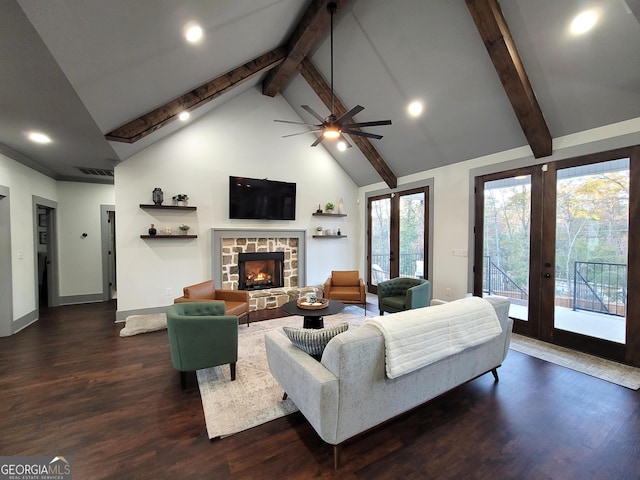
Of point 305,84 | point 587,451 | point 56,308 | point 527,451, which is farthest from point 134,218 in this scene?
point 587,451

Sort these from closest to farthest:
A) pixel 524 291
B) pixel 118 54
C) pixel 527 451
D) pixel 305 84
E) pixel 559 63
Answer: pixel 527 451 < pixel 118 54 < pixel 559 63 < pixel 524 291 < pixel 305 84

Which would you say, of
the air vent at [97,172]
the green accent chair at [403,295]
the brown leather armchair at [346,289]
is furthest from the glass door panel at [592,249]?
the air vent at [97,172]

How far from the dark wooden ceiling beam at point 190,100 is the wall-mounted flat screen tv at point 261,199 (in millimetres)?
1587

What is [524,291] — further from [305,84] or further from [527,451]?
[305,84]

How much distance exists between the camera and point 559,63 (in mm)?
3074

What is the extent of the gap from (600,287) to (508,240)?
1177 millimetres

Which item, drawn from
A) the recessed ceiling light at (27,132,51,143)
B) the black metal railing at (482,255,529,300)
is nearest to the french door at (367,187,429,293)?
the black metal railing at (482,255,529,300)

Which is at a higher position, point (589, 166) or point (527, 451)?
point (589, 166)

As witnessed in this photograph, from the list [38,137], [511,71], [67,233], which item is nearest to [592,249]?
[511,71]

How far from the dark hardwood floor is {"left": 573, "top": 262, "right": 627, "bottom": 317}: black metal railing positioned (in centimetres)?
108

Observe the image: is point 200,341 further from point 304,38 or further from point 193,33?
point 304,38

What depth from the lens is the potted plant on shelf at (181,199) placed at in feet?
16.3

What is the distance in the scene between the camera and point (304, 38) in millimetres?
4105

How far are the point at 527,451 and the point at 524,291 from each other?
2.83m
